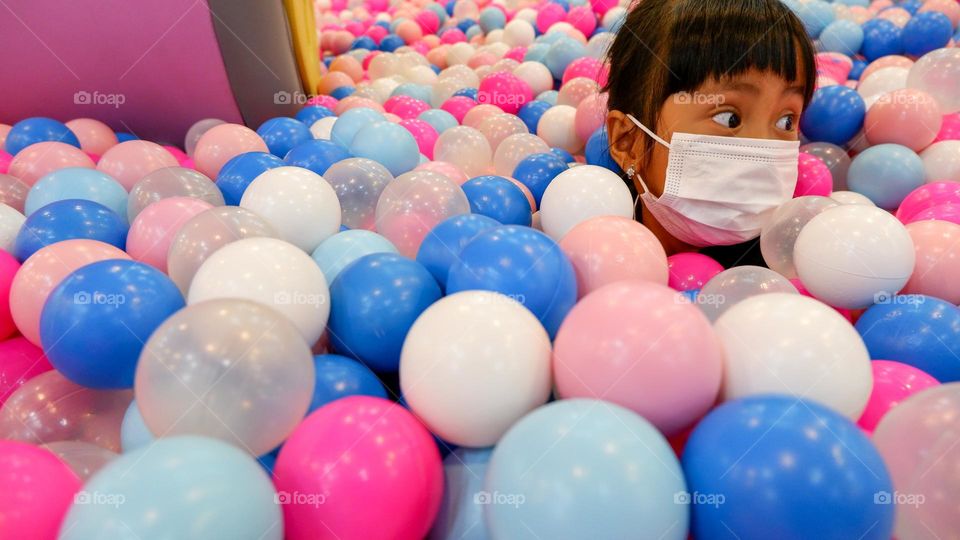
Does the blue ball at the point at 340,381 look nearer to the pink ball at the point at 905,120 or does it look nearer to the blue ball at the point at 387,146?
the blue ball at the point at 387,146

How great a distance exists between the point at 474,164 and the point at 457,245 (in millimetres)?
906

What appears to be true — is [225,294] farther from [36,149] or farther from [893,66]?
[893,66]

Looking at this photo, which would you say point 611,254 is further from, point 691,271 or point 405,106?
point 405,106

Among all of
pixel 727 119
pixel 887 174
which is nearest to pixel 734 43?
pixel 727 119

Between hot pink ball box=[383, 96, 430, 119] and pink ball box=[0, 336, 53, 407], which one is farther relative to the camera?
hot pink ball box=[383, 96, 430, 119]

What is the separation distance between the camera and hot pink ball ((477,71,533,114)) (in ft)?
8.74

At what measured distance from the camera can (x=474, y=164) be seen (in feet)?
6.88

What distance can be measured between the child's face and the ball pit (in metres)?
0.02

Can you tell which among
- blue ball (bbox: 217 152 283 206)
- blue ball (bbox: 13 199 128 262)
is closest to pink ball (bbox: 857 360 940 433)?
blue ball (bbox: 217 152 283 206)

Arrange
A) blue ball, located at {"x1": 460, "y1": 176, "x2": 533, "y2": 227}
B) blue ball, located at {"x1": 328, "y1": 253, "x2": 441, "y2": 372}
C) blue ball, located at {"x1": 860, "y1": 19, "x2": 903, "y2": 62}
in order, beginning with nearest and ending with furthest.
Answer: blue ball, located at {"x1": 328, "y1": 253, "x2": 441, "y2": 372}
blue ball, located at {"x1": 460, "y1": 176, "x2": 533, "y2": 227}
blue ball, located at {"x1": 860, "y1": 19, "x2": 903, "y2": 62}

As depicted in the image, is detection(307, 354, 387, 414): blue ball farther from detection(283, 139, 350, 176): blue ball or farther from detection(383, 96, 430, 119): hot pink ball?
detection(383, 96, 430, 119): hot pink ball

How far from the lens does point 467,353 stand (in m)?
0.86

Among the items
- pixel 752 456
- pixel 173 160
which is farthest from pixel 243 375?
pixel 173 160

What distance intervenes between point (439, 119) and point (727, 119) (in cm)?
122
